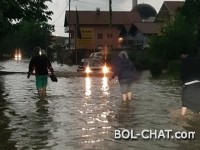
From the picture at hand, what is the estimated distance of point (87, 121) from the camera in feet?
39.6

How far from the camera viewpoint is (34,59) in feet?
56.9

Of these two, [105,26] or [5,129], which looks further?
[105,26]

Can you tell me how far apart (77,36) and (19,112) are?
194 feet

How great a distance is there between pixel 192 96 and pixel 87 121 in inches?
102

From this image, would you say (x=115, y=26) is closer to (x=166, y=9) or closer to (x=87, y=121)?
(x=166, y=9)

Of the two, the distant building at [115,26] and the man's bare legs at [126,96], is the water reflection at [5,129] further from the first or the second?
the distant building at [115,26]

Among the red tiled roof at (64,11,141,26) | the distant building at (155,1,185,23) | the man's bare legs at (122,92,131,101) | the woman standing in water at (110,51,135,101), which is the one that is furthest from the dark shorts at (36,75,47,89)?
the red tiled roof at (64,11,141,26)

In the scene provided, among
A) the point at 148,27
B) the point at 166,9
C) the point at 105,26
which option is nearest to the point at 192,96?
the point at 148,27

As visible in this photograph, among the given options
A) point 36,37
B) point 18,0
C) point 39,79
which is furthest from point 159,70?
point 36,37

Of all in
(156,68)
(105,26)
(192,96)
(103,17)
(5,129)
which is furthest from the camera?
(103,17)

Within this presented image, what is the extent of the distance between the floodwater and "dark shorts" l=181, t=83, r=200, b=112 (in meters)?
0.41

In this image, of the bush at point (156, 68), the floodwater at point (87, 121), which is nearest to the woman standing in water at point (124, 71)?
the floodwater at point (87, 121)

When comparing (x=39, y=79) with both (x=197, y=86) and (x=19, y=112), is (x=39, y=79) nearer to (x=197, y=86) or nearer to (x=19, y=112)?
(x=19, y=112)

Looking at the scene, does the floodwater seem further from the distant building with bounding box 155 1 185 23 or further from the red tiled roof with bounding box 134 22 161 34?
the distant building with bounding box 155 1 185 23
